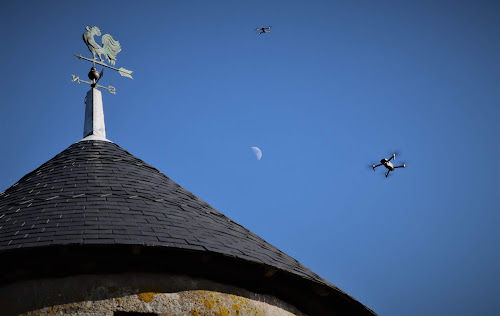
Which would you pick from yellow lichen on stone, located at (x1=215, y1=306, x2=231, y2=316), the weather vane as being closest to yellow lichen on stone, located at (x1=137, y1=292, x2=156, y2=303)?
yellow lichen on stone, located at (x1=215, y1=306, x2=231, y2=316)

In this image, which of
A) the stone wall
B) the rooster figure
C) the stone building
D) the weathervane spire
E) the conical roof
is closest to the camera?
the stone wall

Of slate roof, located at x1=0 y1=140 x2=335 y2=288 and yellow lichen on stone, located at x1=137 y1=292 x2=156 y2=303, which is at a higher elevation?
slate roof, located at x1=0 y1=140 x2=335 y2=288

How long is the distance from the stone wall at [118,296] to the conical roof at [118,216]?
33 centimetres

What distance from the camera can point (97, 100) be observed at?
35.9 feet

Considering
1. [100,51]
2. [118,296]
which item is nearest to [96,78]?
[100,51]

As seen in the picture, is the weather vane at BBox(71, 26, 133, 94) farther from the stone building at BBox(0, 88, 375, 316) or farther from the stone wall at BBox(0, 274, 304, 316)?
the stone wall at BBox(0, 274, 304, 316)

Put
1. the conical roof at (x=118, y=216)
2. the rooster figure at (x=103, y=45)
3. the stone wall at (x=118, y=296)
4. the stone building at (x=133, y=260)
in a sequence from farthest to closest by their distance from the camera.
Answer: the rooster figure at (x=103, y=45) → the conical roof at (x=118, y=216) → the stone building at (x=133, y=260) → the stone wall at (x=118, y=296)

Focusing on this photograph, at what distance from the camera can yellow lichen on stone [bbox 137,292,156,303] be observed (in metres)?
6.16

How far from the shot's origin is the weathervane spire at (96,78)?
10.3m

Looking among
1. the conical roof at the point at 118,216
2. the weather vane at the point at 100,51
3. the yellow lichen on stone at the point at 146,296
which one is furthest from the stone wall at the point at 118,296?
the weather vane at the point at 100,51

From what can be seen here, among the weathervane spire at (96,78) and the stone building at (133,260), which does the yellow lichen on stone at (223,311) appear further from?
the weathervane spire at (96,78)

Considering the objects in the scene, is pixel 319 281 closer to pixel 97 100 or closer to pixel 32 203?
pixel 32 203

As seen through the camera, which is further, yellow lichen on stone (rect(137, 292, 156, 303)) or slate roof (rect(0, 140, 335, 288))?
slate roof (rect(0, 140, 335, 288))

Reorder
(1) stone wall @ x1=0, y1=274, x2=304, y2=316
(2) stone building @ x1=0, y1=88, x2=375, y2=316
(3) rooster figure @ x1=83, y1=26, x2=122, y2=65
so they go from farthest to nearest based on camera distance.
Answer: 1. (3) rooster figure @ x1=83, y1=26, x2=122, y2=65
2. (2) stone building @ x1=0, y1=88, x2=375, y2=316
3. (1) stone wall @ x1=0, y1=274, x2=304, y2=316
